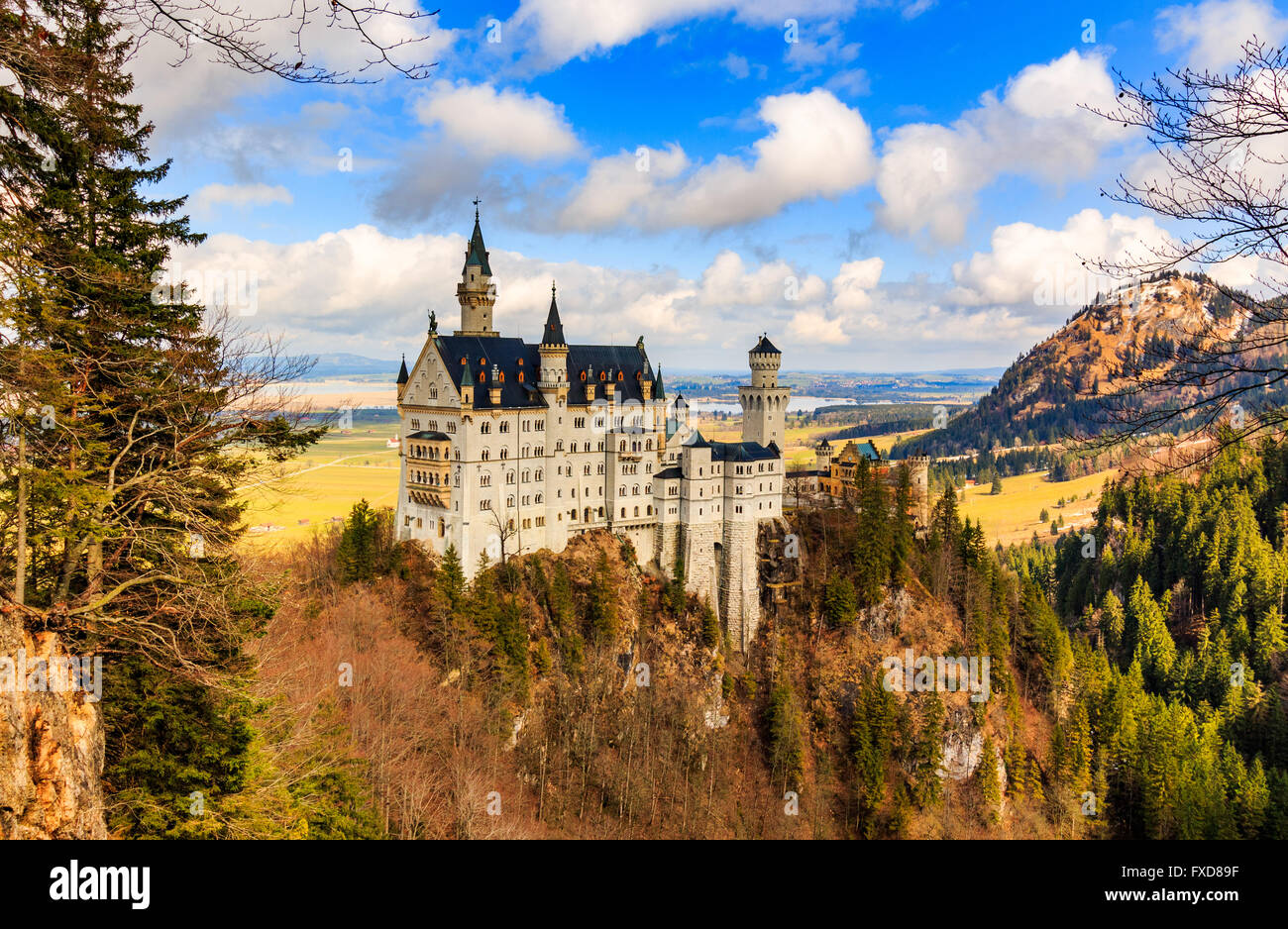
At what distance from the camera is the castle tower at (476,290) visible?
64000mm

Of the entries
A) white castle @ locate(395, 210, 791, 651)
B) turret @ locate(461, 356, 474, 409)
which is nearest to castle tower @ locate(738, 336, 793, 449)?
Answer: white castle @ locate(395, 210, 791, 651)

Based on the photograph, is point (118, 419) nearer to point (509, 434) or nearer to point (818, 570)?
point (509, 434)

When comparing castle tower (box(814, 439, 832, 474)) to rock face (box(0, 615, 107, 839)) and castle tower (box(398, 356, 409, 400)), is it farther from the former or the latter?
rock face (box(0, 615, 107, 839))

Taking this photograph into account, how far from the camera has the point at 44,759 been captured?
50.5 feet

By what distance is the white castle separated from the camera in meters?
57.5

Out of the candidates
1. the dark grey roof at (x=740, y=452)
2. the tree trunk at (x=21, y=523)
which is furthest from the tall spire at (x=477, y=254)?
the tree trunk at (x=21, y=523)

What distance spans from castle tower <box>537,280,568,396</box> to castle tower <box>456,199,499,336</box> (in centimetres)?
500

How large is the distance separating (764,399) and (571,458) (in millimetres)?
22717

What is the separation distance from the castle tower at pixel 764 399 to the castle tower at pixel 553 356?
21996 mm

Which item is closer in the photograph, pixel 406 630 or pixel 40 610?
pixel 40 610

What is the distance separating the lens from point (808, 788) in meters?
65.0

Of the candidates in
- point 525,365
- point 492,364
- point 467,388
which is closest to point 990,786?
point 525,365

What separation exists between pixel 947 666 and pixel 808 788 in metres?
17.9

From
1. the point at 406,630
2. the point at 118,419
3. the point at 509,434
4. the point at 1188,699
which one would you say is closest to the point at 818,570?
the point at 509,434
